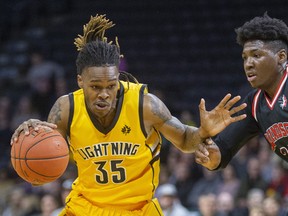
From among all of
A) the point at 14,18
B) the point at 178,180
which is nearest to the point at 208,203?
the point at 178,180

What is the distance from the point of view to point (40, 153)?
4832 mm

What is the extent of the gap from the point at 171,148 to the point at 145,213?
5104 mm

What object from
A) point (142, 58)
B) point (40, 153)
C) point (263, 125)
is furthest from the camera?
point (142, 58)

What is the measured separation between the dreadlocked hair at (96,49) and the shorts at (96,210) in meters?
0.96

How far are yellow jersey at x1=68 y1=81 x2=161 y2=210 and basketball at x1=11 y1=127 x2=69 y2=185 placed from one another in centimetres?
25

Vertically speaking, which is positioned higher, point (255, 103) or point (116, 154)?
point (255, 103)

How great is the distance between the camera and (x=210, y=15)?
13406 mm

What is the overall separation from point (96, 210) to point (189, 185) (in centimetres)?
449

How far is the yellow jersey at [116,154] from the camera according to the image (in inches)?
199

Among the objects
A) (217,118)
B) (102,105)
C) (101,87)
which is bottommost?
(217,118)

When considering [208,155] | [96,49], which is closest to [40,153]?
[96,49]

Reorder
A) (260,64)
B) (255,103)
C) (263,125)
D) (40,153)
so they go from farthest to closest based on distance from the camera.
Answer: (255,103), (263,125), (260,64), (40,153)

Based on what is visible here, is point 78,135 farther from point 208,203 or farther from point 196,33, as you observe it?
point 196,33

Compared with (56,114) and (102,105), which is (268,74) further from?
(56,114)
